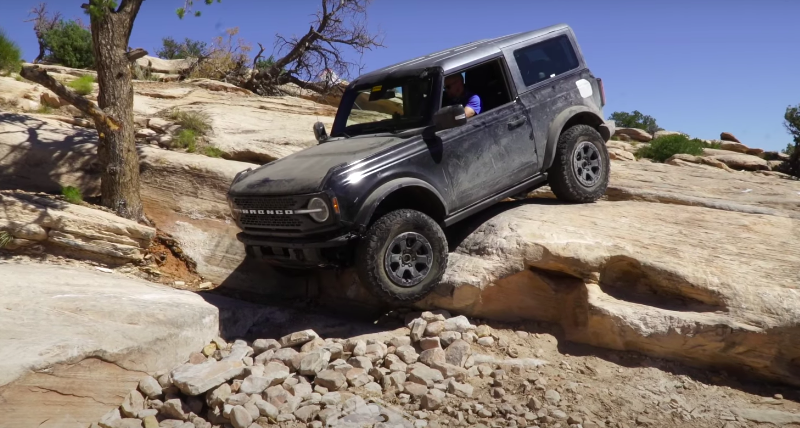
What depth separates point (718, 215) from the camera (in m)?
6.28

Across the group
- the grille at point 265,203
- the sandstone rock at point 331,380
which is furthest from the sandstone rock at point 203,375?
the grille at point 265,203

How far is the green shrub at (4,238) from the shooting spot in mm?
5809

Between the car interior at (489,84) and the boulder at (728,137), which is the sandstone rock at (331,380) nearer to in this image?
the car interior at (489,84)

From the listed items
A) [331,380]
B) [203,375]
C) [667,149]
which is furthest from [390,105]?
[667,149]

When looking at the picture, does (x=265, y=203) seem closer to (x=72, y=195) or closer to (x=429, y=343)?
(x=429, y=343)

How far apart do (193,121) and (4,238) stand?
427 centimetres

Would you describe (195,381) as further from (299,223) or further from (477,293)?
(477,293)

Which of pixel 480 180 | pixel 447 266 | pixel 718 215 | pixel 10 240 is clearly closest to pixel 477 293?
pixel 447 266

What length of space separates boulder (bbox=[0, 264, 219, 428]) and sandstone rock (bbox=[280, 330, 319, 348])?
70 centimetres

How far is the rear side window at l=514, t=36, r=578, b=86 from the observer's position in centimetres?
636

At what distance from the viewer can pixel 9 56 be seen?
1093cm

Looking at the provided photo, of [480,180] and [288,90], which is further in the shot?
[288,90]

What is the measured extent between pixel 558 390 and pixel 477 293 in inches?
49.2

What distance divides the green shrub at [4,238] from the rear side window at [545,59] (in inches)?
205
